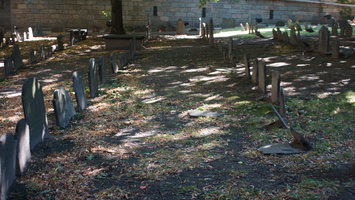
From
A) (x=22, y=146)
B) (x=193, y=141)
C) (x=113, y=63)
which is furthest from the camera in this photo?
(x=113, y=63)

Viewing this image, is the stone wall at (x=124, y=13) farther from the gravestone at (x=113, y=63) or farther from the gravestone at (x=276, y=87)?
the gravestone at (x=276, y=87)

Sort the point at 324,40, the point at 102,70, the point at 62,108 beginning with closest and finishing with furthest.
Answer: the point at 62,108 → the point at 102,70 → the point at 324,40

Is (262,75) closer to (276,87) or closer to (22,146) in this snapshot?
(276,87)

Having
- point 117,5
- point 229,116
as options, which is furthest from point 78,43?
point 229,116

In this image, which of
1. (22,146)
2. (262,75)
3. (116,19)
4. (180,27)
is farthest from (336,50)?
(180,27)

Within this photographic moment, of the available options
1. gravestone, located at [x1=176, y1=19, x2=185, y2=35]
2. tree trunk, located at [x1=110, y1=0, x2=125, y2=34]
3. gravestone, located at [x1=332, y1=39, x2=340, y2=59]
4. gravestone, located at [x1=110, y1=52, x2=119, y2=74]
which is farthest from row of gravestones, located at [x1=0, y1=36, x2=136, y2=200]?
gravestone, located at [x1=176, y1=19, x2=185, y2=35]

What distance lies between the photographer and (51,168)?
17.3 ft

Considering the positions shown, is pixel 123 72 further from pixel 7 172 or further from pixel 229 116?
pixel 7 172

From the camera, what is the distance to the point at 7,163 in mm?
4500

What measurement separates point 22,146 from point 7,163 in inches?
24.7

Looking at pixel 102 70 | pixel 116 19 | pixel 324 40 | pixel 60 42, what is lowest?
pixel 102 70

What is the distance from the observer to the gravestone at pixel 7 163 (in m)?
4.25

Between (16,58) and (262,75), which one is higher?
(16,58)

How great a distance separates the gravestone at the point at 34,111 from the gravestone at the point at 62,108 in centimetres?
47
